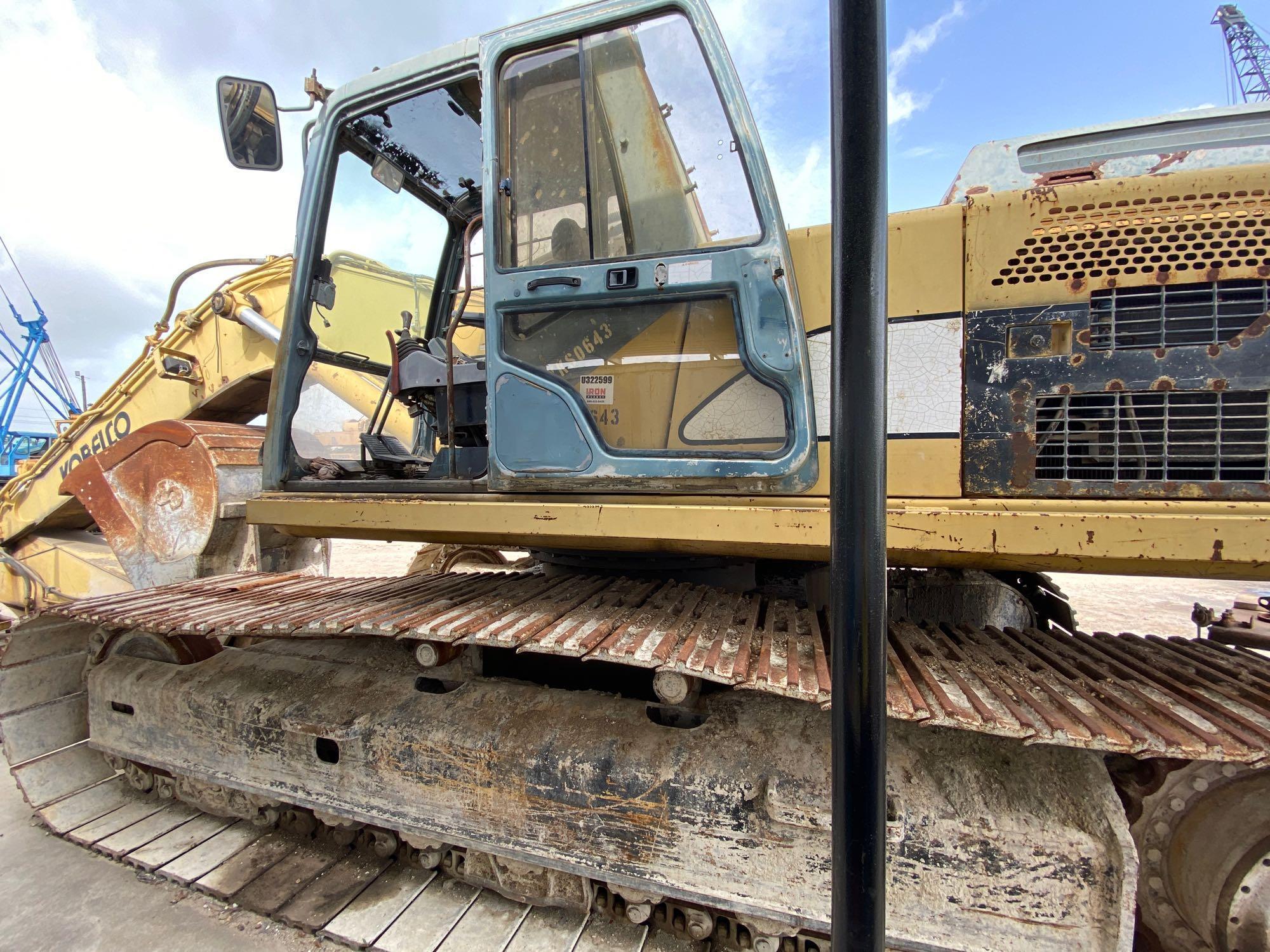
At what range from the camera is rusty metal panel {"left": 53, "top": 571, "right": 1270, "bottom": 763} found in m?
1.20

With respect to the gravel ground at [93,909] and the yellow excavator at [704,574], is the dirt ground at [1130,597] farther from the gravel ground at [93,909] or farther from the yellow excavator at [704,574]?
the yellow excavator at [704,574]

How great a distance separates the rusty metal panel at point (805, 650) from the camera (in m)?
1.20

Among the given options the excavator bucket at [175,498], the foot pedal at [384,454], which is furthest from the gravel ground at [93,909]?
the foot pedal at [384,454]

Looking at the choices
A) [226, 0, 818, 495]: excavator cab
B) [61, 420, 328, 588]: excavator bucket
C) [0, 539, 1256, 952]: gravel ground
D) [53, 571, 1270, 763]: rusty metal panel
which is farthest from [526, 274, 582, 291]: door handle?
[61, 420, 328, 588]: excavator bucket

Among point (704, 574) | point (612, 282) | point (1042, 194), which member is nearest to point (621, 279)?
point (612, 282)

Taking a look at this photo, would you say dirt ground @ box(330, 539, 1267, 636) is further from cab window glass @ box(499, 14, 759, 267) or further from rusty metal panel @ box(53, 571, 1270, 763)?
cab window glass @ box(499, 14, 759, 267)

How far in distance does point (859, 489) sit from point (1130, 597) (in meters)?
7.65

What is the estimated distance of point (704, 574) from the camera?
217cm

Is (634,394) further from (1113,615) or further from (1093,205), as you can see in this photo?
(1113,615)

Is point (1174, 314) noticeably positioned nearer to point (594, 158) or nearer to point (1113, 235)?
point (1113, 235)

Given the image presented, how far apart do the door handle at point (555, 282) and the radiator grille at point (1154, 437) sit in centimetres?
119

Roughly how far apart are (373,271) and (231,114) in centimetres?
111

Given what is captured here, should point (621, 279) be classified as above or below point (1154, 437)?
above

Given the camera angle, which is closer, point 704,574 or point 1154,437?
point 1154,437
